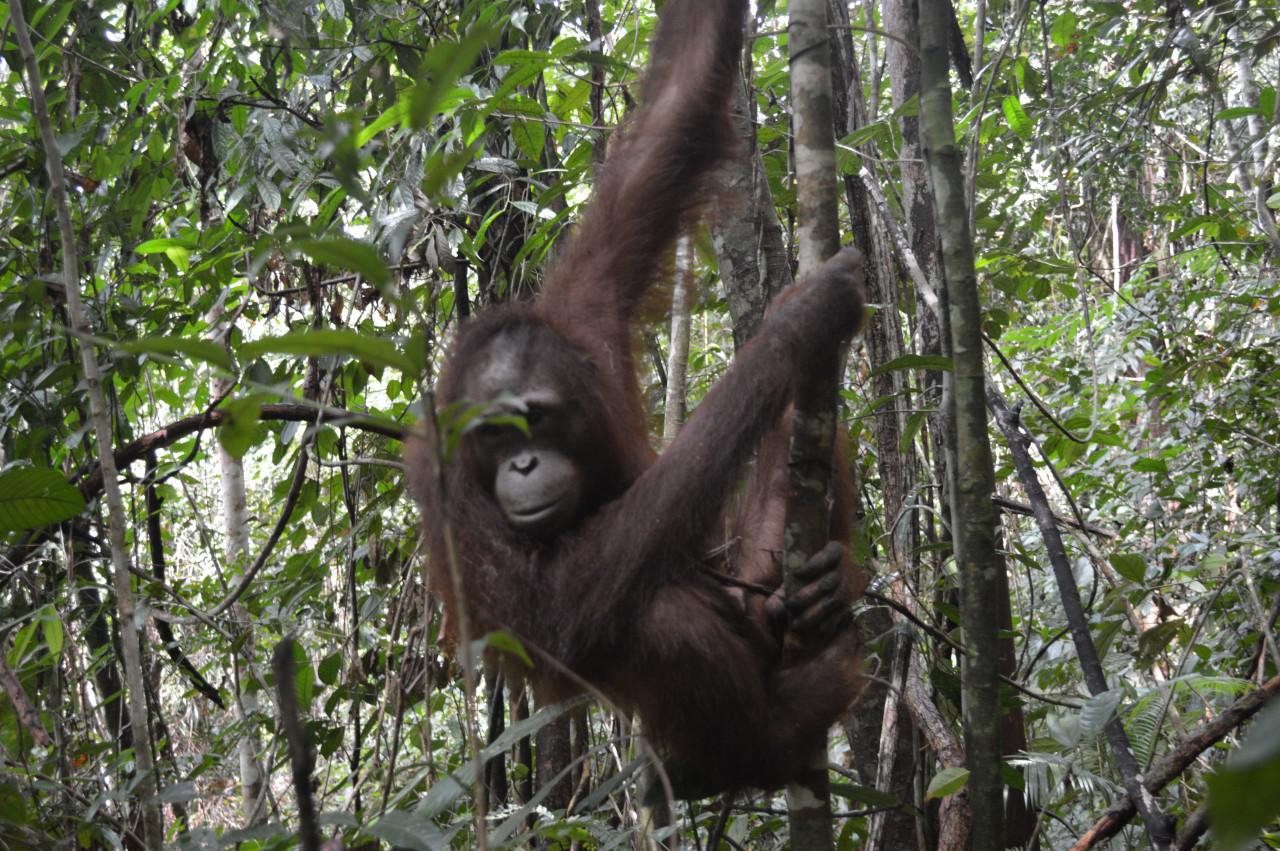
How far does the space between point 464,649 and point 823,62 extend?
1387 millimetres

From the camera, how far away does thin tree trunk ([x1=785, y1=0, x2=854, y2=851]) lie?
Answer: 1920 mm

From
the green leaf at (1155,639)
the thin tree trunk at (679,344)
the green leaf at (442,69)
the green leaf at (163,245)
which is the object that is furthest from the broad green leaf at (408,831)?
the green leaf at (163,245)

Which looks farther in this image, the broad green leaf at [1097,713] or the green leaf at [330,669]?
the green leaf at [330,669]

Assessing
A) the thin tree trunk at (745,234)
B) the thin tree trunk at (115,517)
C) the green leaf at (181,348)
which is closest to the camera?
the green leaf at (181,348)

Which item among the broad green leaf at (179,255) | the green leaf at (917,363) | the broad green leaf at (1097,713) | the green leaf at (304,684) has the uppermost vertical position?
the broad green leaf at (179,255)

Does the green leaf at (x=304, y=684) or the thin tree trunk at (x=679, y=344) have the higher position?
the thin tree trunk at (x=679, y=344)

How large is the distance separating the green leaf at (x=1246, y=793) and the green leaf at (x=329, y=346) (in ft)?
2.65

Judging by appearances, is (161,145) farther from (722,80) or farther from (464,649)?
(464,649)

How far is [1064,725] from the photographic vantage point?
6.88 ft

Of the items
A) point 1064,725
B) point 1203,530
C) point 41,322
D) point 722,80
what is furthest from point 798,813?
point 1203,530

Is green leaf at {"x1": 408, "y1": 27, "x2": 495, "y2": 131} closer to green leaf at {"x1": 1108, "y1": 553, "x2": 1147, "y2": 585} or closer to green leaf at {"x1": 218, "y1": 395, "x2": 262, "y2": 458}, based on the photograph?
green leaf at {"x1": 218, "y1": 395, "x2": 262, "y2": 458}

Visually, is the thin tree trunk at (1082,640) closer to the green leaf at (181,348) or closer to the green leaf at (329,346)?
the green leaf at (329,346)

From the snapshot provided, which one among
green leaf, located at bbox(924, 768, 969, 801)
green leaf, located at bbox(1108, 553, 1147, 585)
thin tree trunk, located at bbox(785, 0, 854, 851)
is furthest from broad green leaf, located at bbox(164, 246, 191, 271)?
green leaf, located at bbox(1108, 553, 1147, 585)

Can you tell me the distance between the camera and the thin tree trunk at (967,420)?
6.51 ft
